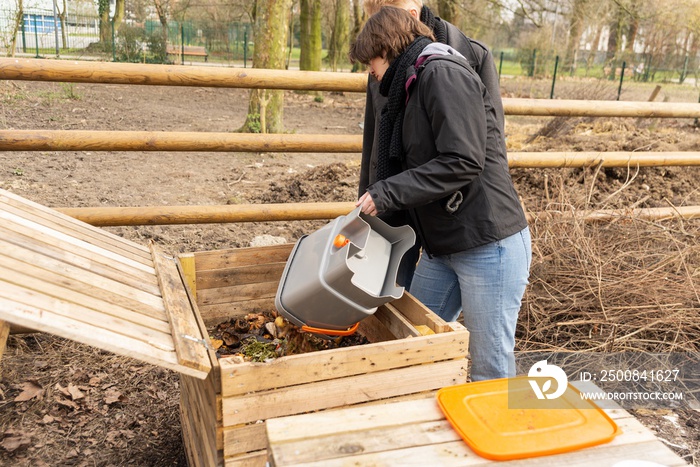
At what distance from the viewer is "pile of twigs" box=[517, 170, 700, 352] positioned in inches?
136

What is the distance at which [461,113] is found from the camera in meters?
1.99

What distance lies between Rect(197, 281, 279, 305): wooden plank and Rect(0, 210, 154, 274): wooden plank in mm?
446

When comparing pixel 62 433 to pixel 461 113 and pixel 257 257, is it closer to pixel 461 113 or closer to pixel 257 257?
pixel 257 257

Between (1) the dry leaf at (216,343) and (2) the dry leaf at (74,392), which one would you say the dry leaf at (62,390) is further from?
(1) the dry leaf at (216,343)

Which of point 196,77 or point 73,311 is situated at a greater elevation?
point 196,77

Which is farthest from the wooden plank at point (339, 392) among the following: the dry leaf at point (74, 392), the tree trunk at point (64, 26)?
the tree trunk at point (64, 26)

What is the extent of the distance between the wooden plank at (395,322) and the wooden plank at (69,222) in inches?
36.1

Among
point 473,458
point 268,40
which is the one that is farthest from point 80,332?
point 268,40

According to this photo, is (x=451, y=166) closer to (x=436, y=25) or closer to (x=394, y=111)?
(x=394, y=111)

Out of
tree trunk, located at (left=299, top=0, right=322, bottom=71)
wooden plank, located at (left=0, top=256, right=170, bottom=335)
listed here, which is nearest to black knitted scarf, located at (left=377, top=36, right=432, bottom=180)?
wooden plank, located at (left=0, top=256, right=170, bottom=335)

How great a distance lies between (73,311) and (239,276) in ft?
4.04

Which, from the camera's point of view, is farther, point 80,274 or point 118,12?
point 118,12

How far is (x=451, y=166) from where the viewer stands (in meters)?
2.01

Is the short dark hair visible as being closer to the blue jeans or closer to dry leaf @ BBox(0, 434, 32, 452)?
the blue jeans
